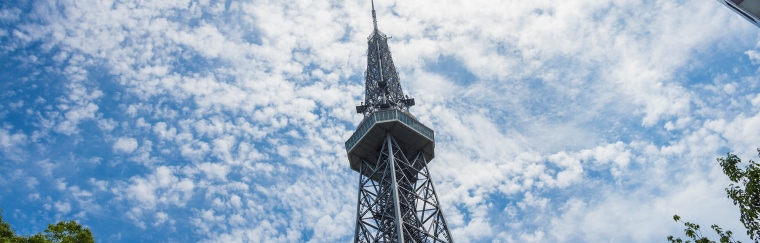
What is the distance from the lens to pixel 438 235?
6041 cm

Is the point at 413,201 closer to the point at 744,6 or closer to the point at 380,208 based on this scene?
the point at 380,208

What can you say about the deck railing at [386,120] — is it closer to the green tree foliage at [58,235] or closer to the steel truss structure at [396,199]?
the steel truss structure at [396,199]

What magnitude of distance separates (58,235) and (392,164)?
41.4 meters

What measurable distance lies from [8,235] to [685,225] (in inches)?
1073

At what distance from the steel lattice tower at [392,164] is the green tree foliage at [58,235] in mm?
34026

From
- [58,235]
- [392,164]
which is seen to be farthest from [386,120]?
[58,235]

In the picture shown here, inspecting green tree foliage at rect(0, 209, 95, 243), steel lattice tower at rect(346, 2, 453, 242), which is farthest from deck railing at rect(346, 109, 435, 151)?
green tree foliage at rect(0, 209, 95, 243)

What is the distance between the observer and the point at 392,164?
6462 cm

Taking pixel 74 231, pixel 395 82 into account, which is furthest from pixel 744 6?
pixel 395 82

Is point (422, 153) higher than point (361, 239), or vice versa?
point (422, 153)

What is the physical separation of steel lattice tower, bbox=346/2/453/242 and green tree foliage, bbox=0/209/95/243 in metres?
34.0

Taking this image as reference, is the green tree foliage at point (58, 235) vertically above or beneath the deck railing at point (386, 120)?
beneath

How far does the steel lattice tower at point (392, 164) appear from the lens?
2414 inches

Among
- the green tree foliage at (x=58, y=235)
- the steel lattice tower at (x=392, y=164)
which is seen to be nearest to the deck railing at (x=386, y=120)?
the steel lattice tower at (x=392, y=164)
